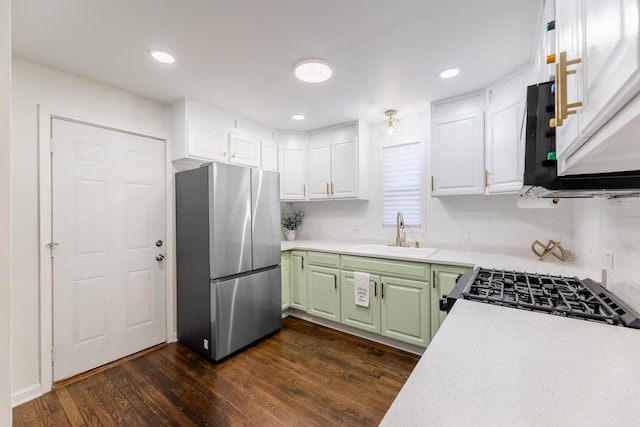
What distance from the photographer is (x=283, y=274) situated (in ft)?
10.4

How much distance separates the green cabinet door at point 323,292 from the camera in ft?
9.46

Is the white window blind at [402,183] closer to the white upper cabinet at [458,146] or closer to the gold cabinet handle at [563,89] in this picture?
the white upper cabinet at [458,146]

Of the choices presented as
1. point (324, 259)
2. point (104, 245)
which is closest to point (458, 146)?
point (324, 259)

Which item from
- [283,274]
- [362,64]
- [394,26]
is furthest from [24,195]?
[394,26]

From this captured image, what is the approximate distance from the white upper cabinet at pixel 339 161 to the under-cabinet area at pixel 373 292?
0.84 metres

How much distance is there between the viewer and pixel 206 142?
2730mm

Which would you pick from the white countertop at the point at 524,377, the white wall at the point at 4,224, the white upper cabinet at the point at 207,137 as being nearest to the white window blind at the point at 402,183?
the white upper cabinet at the point at 207,137

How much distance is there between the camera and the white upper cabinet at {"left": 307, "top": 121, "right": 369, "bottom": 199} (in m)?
3.19

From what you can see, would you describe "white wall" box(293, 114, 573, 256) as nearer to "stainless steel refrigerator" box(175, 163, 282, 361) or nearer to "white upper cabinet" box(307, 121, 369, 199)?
"white upper cabinet" box(307, 121, 369, 199)

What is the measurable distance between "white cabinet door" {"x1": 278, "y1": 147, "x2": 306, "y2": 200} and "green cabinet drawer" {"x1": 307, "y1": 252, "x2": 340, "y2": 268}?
0.88 meters

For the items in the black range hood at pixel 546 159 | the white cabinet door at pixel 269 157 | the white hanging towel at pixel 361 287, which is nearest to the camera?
the black range hood at pixel 546 159

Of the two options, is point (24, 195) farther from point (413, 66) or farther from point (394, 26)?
point (413, 66)

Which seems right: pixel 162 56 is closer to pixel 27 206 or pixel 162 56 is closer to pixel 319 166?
pixel 27 206

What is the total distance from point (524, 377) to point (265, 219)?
2.42m
